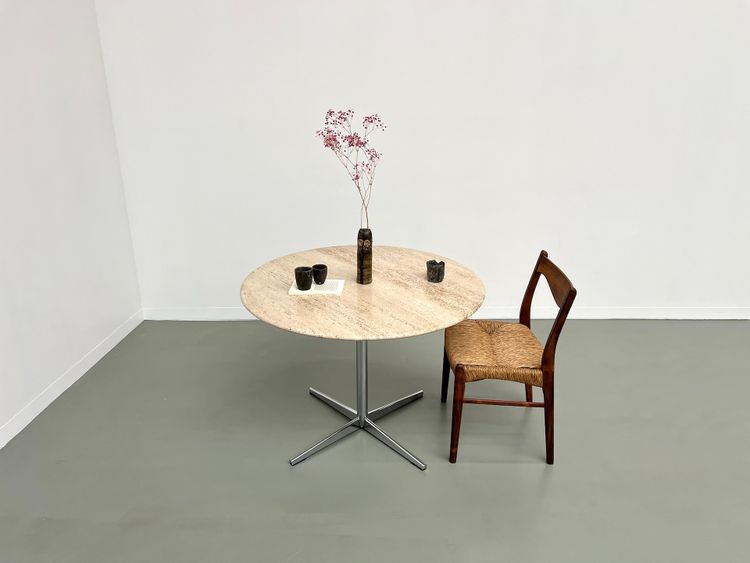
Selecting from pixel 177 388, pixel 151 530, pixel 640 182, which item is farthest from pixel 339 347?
pixel 640 182

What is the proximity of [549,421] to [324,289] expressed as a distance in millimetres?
1111

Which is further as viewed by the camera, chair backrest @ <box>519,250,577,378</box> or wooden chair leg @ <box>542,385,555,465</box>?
wooden chair leg @ <box>542,385,555,465</box>

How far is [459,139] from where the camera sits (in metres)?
3.46

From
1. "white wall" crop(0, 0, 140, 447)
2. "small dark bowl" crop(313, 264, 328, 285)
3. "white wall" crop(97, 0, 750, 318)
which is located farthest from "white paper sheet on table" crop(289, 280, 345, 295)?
"white wall" crop(0, 0, 140, 447)

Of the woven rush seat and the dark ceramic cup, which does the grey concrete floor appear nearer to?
the woven rush seat

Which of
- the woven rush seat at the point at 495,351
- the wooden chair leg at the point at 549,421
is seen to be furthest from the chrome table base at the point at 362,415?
the wooden chair leg at the point at 549,421

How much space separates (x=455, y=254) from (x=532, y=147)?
862 millimetres

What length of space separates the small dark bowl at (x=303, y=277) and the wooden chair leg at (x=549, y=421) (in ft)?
3.53

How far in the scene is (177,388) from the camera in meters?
2.92

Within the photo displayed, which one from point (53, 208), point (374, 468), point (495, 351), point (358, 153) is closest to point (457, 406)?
point (495, 351)

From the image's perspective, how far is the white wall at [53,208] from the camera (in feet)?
8.34

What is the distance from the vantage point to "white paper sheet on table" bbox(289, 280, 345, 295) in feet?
7.27

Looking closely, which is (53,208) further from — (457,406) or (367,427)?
(457,406)

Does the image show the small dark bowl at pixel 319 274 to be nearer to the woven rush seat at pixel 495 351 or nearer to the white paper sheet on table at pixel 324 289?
the white paper sheet on table at pixel 324 289
